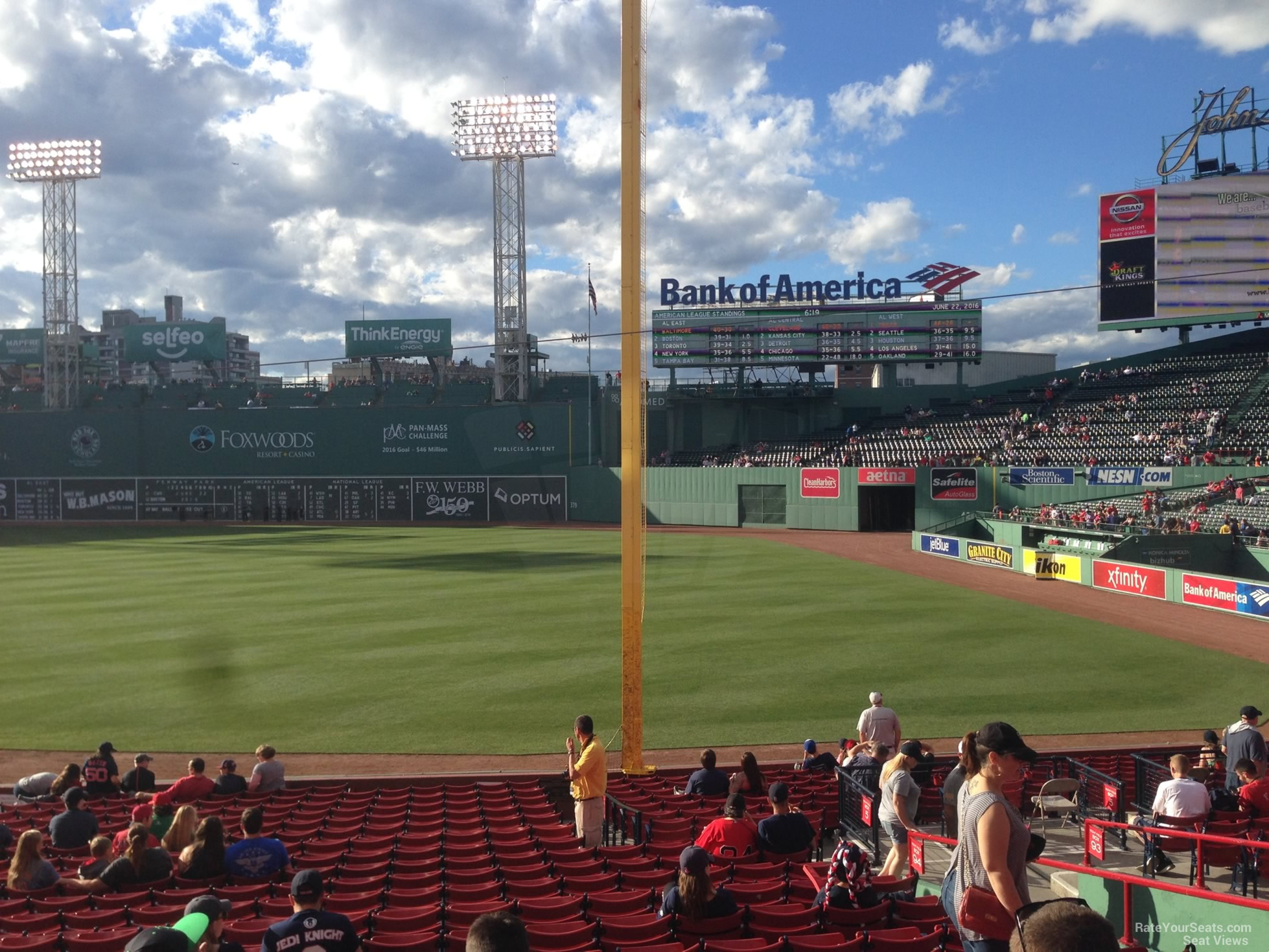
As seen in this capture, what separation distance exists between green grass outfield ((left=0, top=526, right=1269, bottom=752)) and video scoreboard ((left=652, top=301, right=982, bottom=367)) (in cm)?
2889

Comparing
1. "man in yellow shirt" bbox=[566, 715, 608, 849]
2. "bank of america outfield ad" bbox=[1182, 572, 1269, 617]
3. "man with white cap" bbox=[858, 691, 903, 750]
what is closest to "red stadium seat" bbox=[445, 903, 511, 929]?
"man in yellow shirt" bbox=[566, 715, 608, 849]

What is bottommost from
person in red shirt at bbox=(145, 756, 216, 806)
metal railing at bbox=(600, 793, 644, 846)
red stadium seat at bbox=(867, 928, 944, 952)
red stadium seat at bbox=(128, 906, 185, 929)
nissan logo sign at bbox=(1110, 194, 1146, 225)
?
metal railing at bbox=(600, 793, 644, 846)

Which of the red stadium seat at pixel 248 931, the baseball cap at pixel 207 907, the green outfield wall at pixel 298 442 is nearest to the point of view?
the baseball cap at pixel 207 907

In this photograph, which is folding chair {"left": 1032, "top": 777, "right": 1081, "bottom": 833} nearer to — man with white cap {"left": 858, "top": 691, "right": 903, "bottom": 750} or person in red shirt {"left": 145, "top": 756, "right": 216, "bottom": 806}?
man with white cap {"left": 858, "top": 691, "right": 903, "bottom": 750}

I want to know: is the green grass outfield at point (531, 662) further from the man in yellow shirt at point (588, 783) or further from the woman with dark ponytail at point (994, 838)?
the woman with dark ponytail at point (994, 838)

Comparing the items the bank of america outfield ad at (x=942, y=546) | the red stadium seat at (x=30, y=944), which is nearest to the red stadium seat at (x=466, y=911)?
the red stadium seat at (x=30, y=944)

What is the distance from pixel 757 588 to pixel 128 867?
77.5ft

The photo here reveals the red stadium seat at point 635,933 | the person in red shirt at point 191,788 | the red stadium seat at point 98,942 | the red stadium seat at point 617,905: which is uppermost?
the red stadium seat at point 635,933

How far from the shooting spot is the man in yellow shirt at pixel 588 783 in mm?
9016

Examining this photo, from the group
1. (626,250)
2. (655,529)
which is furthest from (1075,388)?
(626,250)

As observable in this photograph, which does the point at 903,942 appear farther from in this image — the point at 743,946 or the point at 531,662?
the point at 531,662

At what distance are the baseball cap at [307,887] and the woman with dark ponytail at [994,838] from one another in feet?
8.86

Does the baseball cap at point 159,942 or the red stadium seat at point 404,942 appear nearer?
the baseball cap at point 159,942

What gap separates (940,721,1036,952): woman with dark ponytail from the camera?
11.8 feet
